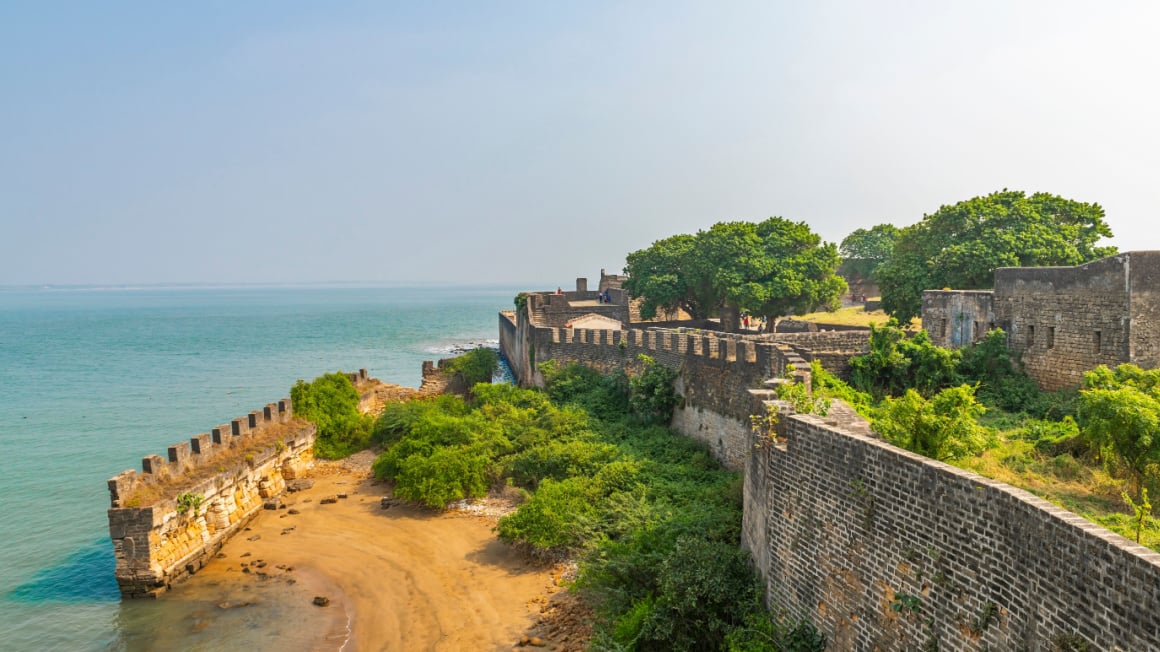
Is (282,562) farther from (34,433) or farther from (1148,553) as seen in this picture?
(34,433)

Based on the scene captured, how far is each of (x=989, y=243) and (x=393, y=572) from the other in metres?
20.2

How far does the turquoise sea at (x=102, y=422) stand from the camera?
47.2 feet

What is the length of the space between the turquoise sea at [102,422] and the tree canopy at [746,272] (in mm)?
20316

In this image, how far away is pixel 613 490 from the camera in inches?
615

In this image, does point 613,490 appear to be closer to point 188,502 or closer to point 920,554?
point 920,554

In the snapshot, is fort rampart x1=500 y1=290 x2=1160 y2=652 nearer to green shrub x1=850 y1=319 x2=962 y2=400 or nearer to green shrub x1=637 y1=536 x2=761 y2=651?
green shrub x1=637 y1=536 x2=761 y2=651

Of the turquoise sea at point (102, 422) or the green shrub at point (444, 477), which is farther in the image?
the green shrub at point (444, 477)

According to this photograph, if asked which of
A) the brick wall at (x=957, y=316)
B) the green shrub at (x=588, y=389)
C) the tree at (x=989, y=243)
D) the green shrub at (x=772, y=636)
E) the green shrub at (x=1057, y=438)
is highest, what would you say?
the tree at (x=989, y=243)

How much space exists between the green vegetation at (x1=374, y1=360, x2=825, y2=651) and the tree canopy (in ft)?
37.3

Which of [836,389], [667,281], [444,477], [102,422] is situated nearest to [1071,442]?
[836,389]

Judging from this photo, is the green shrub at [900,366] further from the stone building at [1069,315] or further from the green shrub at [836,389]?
the stone building at [1069,315]

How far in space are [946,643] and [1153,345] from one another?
1014cm

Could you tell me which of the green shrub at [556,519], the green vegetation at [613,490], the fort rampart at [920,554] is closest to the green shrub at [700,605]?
the green vegetation at [613,490]

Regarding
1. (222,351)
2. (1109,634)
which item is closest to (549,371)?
(1109,634)
